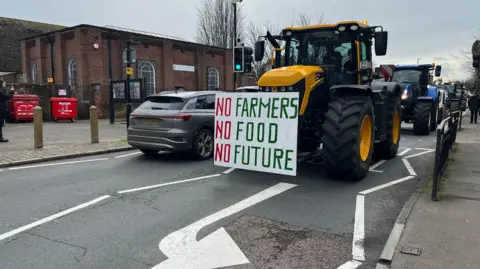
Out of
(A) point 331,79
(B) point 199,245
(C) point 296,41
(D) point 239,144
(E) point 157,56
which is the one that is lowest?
(B) point 199,245

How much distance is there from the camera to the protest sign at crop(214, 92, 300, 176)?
635 cm

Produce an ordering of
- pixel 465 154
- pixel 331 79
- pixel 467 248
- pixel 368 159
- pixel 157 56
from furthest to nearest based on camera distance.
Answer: pixel 157 56, pixel 465 154, pixel 331 79, pixel 368 159, pixel 467 248

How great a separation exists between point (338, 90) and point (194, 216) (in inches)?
140

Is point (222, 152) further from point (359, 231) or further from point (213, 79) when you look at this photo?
point (213, 79)

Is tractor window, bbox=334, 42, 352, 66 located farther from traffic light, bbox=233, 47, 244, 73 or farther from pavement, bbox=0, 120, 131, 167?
pavement, bbox=0, 120, 131, 167

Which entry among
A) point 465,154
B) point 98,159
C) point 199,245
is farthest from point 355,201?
point 98,159

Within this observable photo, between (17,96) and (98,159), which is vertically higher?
(17,96)

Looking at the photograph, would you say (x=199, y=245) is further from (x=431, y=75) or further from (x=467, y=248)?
(x=431, y=75)

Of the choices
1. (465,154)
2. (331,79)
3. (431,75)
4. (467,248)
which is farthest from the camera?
(431,75)

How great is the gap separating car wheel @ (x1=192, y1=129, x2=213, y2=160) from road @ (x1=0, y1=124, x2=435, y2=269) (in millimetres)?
868

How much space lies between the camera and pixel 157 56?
2978 centimetres

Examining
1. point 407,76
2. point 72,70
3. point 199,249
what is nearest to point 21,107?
point 72,70

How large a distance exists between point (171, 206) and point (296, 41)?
4696 mm

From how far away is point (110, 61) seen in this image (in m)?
25.6
